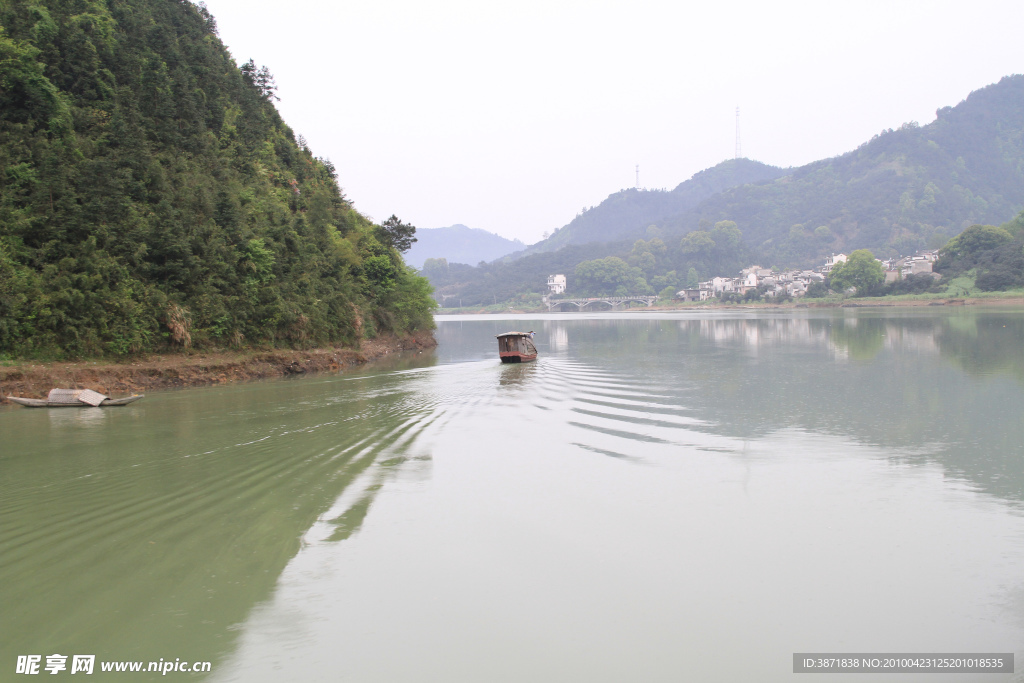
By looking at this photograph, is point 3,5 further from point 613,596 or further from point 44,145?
point 613,596

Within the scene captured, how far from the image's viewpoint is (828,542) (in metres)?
6.75

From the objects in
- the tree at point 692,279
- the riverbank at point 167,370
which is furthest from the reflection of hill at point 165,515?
the tree at point 692,279

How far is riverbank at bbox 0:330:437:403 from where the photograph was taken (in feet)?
56.3

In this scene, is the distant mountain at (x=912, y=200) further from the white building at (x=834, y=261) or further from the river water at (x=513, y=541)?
the river water at (x=513, y=541)

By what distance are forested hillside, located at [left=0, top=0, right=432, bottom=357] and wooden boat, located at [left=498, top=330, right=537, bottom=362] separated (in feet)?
27.5

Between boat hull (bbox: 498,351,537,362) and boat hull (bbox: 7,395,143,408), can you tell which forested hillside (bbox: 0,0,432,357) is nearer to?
boat hull (bbox: 7,395,143,408)

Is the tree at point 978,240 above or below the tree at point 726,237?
below

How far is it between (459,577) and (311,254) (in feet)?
89.4

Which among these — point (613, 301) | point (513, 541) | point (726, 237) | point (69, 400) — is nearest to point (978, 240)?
point (613, 301)

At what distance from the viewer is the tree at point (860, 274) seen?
9088 cm

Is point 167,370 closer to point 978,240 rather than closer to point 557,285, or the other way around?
point 978,240

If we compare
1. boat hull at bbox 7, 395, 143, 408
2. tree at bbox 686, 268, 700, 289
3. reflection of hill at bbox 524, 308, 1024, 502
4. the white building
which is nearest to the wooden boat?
reflection of hill at bbox 524, 308, 1024, 502

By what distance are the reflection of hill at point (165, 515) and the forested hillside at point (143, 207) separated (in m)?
6.15

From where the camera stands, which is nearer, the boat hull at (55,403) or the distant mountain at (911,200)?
the boat hull at (55,403)
